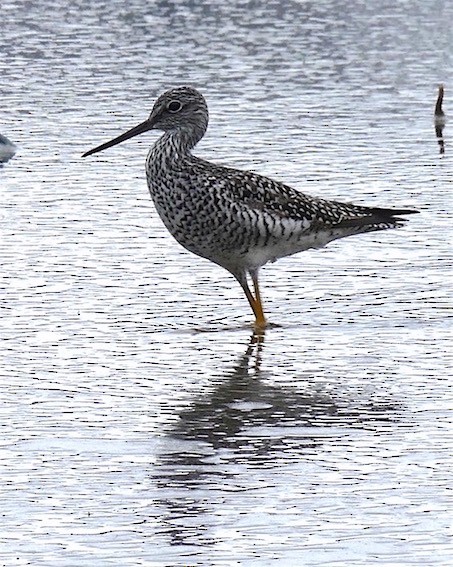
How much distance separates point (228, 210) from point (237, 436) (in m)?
2.30

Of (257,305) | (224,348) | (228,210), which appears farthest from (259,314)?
(228,210)

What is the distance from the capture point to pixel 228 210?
9734 mm

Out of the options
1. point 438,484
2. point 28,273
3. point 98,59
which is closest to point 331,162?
point 28,273

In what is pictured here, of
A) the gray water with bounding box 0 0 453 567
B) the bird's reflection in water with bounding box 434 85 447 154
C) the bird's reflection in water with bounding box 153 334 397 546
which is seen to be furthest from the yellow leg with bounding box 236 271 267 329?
the bird's reflection in water with bounding box 434 85 447 154

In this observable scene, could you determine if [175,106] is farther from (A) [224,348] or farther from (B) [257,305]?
(A) [224,348]

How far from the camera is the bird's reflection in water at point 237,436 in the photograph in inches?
268

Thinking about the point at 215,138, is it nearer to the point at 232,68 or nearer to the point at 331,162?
the point at 331,162

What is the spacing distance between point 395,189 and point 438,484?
6.50 metres

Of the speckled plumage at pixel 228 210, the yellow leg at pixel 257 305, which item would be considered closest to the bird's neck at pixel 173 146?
the speckled plumage at pixel 228 210

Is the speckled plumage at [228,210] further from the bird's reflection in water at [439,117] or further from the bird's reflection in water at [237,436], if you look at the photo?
the bird's reflection in water at [439,117]

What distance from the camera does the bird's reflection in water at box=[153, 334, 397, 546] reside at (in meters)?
6.80

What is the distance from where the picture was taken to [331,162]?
14320 mm

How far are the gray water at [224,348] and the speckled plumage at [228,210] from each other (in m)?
0.38

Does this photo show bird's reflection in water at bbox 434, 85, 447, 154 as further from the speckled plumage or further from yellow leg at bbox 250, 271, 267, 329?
yellow leg at bbox 250, 271, 267, 329
